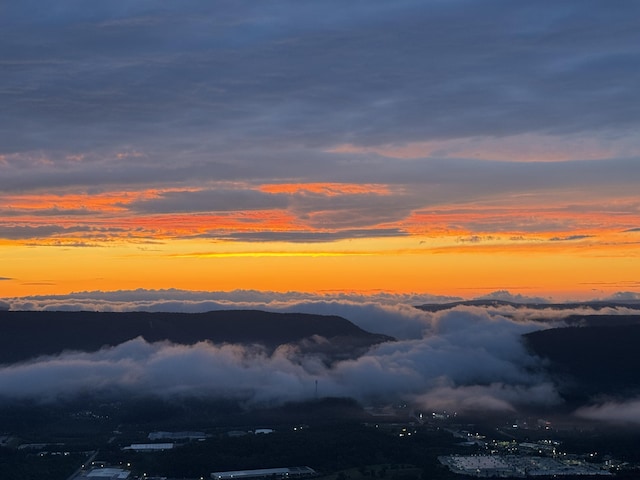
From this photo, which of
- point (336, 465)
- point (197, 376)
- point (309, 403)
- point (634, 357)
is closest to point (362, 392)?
point (309, 403)

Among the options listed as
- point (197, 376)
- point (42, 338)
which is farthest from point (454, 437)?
point (42, 338)

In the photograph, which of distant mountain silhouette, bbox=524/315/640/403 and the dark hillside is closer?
distant mountain silhouette, bbox=524/315/640/403

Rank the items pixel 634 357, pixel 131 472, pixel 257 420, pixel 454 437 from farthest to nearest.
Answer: pixel 634 357, pixel 257 420, pixel 454 437, pixel 131 472

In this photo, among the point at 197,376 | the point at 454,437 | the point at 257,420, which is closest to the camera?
the point at 454,437

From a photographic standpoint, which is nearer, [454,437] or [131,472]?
[131,472]

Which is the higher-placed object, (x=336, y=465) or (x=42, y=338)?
(x=42, y=338)

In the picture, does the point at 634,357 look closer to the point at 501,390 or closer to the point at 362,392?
the point at 501,390

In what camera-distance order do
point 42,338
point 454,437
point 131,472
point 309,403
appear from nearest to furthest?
point 131,472, point 454,437, point 309,403, point 42,338

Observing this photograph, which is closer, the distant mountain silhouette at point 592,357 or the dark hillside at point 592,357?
the distant mountain silhouette at point 592,357

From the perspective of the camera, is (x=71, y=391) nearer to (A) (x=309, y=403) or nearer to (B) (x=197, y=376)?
(B) (x=197, y=376)
